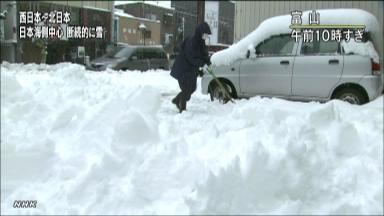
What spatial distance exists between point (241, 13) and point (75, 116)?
1048 cm

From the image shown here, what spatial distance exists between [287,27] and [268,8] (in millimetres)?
5435

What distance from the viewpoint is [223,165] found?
383cm

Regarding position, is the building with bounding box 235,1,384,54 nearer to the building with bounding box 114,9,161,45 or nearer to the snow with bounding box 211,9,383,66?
the snow with bounding box 211,9,383,66

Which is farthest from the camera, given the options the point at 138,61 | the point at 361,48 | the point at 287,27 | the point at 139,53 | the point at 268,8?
the point at 139,53

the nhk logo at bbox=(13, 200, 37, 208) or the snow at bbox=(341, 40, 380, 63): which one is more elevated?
the snow at bbox=(341, 40, 380, 63)

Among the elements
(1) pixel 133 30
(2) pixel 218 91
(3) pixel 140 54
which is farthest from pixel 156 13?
(2) pixel 218 91

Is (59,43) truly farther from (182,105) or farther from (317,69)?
(317,69)

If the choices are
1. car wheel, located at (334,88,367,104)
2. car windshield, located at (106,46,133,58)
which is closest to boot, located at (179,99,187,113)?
car wheel, located at (334,88,367,104)

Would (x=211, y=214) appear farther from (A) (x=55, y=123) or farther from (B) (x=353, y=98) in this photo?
(B) (x=353, y=98)

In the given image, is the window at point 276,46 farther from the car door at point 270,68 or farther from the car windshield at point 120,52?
the car windshield at point 120,52

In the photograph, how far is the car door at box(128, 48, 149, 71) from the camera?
1762cm

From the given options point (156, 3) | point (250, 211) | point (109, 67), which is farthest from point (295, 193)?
point (156, 3)

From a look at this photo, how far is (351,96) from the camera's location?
7887mm

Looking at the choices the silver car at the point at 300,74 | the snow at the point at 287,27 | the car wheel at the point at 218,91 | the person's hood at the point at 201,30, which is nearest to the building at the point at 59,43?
the car wheel at the point at 218,91
